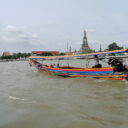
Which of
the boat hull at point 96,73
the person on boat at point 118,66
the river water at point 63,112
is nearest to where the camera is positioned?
the river water at point 63,112

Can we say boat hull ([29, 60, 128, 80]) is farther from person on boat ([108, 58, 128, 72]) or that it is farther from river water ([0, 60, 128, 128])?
river water ([0, 60, 128, 128])

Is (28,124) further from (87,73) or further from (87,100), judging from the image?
(87,73)

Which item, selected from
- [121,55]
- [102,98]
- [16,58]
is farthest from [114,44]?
[102,98]

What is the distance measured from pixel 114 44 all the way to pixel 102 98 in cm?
6958

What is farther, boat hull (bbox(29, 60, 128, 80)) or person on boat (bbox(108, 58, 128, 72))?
person on boat (bbox(108, 58, 128, 72))

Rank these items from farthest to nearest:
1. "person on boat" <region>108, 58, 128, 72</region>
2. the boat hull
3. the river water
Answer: "person on boat" <region>108, 58, 128, 72</region>
the boat hull
the river water

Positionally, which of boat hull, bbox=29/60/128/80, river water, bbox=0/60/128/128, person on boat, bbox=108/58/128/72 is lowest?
river water, bbox=0/60/128/128

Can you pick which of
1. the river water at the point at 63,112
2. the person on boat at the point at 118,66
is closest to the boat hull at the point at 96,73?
the person on boat at the point at 118,66

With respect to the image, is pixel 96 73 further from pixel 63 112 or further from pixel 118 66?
pixel 63 112

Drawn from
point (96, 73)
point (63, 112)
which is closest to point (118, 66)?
point (96, 73)

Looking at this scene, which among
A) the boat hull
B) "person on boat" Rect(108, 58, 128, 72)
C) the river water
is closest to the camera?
the river water

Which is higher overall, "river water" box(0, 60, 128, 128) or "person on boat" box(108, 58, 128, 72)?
"person on boat" box(108, 58, 128, 72)

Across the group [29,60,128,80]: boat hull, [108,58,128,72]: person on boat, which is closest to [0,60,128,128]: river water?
[29,60,128,80]: boat hull

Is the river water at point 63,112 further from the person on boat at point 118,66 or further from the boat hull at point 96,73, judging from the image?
the person on boat at point 118,66
